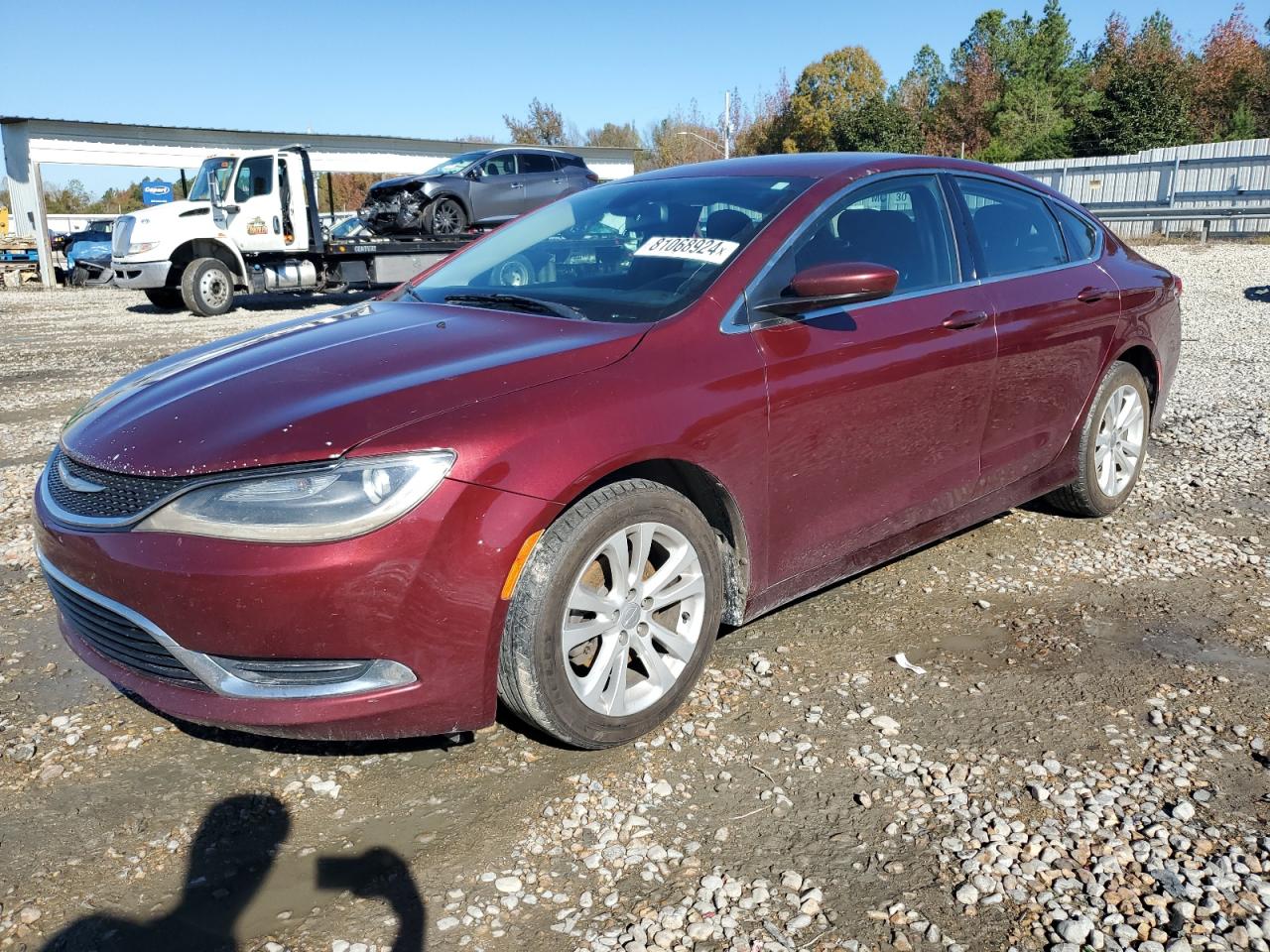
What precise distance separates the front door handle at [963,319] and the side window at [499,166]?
14.0 meters

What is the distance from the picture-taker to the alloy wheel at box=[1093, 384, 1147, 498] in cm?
463

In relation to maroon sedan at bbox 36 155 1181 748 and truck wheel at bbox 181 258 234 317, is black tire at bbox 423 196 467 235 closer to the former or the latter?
truck wheel at bbox 181 258 234 317

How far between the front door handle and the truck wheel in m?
14.9

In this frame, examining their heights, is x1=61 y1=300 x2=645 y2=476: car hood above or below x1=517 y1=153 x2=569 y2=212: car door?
below

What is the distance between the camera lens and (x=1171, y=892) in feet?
7.36

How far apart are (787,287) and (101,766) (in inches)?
97.6

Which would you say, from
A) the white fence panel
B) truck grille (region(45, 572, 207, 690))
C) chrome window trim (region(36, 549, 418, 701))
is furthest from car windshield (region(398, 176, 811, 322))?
the white fence panel

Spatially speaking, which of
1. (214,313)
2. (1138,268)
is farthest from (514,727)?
(214,313)

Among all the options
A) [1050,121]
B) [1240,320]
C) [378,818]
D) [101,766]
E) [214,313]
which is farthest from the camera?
[1050,121]

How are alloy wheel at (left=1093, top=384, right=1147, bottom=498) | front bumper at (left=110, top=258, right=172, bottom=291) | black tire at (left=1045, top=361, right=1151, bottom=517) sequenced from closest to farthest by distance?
1. black tire at (left=1045, top=361, right=1151, bottom=517)
2. alloy wheel at (left=1093, top=384, right=1147, bottom=498)
3. front bumper at (left=110, top=258, right=172, bottom=291)

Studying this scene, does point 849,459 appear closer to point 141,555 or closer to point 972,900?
point 972,900

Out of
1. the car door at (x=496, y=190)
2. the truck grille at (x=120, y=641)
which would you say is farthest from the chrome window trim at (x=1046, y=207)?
the car door at (x=496, y=190)

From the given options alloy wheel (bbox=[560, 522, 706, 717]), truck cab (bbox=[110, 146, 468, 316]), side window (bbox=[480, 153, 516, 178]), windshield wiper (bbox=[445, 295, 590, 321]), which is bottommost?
alloy wheel (bbox=[560, 522, 706, 717])

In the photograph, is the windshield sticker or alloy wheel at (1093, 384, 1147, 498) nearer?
the windshield sticker
